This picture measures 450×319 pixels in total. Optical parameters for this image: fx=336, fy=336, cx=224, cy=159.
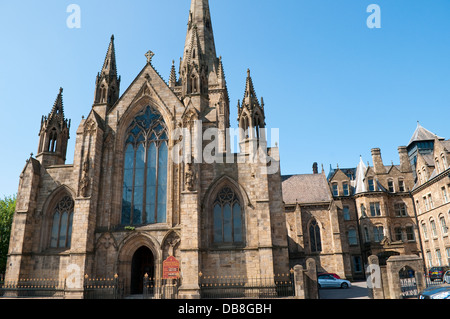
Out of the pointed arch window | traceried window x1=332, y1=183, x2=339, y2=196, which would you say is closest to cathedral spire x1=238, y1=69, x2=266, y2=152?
the pointed arch window

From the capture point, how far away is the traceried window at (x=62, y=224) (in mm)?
23109

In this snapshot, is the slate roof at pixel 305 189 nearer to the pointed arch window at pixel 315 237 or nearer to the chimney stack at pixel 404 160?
the pointed arch window at pixel 315 237

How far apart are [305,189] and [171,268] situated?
2422 cm

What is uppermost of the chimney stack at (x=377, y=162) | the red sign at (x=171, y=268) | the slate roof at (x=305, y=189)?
the chimney stack at (x=377, y=162)

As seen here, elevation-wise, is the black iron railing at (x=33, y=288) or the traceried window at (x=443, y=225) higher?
the traceried window at (x=443, y=225)

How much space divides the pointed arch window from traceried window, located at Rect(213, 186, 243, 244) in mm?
17601

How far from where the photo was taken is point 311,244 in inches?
1447

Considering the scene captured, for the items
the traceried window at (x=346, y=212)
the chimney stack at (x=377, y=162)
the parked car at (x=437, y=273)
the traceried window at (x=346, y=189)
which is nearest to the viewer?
the parked car at (x=437, y=273)

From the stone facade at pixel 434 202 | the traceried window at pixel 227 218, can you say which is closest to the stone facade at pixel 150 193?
the traceried window at pixel 227 218

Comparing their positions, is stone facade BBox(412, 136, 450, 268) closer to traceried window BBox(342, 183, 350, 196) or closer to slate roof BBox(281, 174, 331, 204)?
traceried window BBox(342, 183, 350, 196)

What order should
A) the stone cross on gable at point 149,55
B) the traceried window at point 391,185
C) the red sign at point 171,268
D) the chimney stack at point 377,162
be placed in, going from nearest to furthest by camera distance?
the red sign at point 171,268
the stone cross on gable at point 149,55
the traceried window at point 391,185
the chimney stack at point 377,162

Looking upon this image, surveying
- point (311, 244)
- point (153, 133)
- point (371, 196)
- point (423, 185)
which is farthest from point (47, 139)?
point (423, 185)

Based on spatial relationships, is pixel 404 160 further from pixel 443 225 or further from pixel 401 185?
pixel 443 225

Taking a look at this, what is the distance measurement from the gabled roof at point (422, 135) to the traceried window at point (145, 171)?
3570cm
